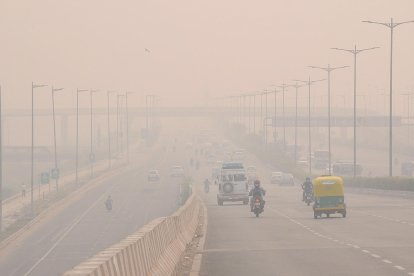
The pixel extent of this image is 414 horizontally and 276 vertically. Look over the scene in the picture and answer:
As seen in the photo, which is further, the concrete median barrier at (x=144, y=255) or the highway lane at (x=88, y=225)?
the highway lane at (x=88, y=225)

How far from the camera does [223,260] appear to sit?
31.2 m

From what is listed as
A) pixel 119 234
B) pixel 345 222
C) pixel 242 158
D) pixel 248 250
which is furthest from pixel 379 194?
pixel 242 158

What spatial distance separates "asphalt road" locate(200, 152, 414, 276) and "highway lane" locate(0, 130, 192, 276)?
9257 millimetres

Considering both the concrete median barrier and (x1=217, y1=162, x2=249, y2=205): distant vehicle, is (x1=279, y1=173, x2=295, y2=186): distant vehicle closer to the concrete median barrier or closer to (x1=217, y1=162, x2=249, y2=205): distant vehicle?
(x1=217, y1=162, x2=249, y2=205): distant vehicle

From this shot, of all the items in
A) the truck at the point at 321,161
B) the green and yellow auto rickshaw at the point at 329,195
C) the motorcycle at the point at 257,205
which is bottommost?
the truck at the point at 321,161

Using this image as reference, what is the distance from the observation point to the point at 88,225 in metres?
92.2

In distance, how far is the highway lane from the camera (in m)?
64.2

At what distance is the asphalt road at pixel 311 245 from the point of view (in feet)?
90.9

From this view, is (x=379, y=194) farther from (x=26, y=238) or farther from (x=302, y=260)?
(x=302, y=260)

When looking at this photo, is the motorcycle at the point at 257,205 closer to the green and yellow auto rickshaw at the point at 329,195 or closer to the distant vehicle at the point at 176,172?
the green and yellow auto rickshaw at the point at 329,195

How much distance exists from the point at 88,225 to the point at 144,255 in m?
71.9

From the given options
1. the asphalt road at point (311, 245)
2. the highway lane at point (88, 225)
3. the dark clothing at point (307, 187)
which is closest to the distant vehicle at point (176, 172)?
the highway lane at point (88, 225)

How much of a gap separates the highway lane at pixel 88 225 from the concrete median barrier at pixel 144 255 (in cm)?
2509

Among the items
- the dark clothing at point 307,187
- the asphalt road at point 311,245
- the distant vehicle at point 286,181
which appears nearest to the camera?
the asphalt road at point 311,245
